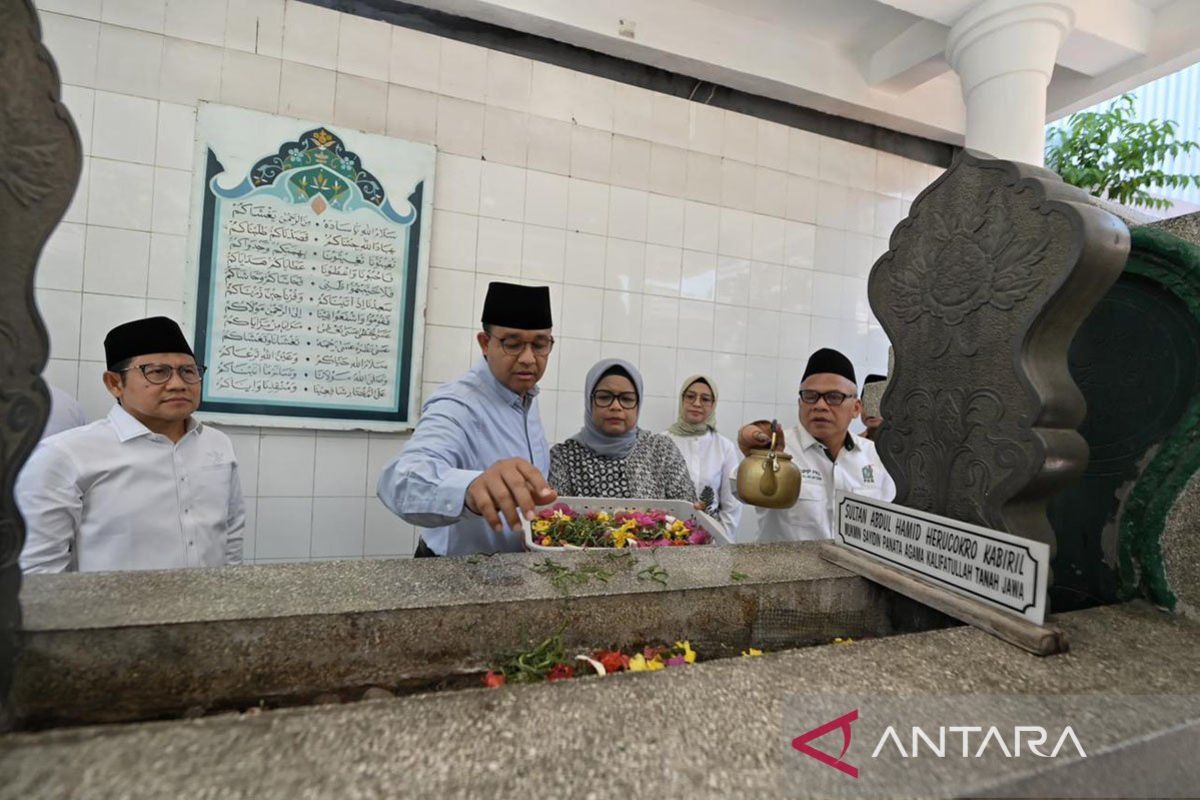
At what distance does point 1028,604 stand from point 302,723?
1.17 metres

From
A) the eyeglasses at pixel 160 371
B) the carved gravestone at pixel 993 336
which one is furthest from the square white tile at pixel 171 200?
the carved gravestone at pixel 993 336

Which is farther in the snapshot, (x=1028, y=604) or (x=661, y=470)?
(x=661, y=470)

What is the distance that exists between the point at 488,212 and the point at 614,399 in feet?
5.32

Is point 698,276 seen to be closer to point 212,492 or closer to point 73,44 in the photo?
point 212,492

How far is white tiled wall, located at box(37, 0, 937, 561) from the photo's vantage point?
2.94 m

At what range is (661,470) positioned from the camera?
10.3 ft

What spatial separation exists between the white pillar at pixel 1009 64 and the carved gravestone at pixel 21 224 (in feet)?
14.6

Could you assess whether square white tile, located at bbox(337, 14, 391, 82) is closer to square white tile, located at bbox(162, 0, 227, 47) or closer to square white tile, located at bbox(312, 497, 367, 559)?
square white tile, located at bbox(162, 0, 227, 47)

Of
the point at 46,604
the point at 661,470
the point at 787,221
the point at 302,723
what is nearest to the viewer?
the point at 302,723

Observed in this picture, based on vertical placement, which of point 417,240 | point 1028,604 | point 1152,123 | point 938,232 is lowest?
point 1028,604

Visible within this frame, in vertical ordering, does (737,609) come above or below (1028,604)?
below

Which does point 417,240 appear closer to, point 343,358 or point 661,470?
point 343,358

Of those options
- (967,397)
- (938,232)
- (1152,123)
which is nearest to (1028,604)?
(967,397)

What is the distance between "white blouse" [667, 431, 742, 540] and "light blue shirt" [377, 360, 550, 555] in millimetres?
1526
